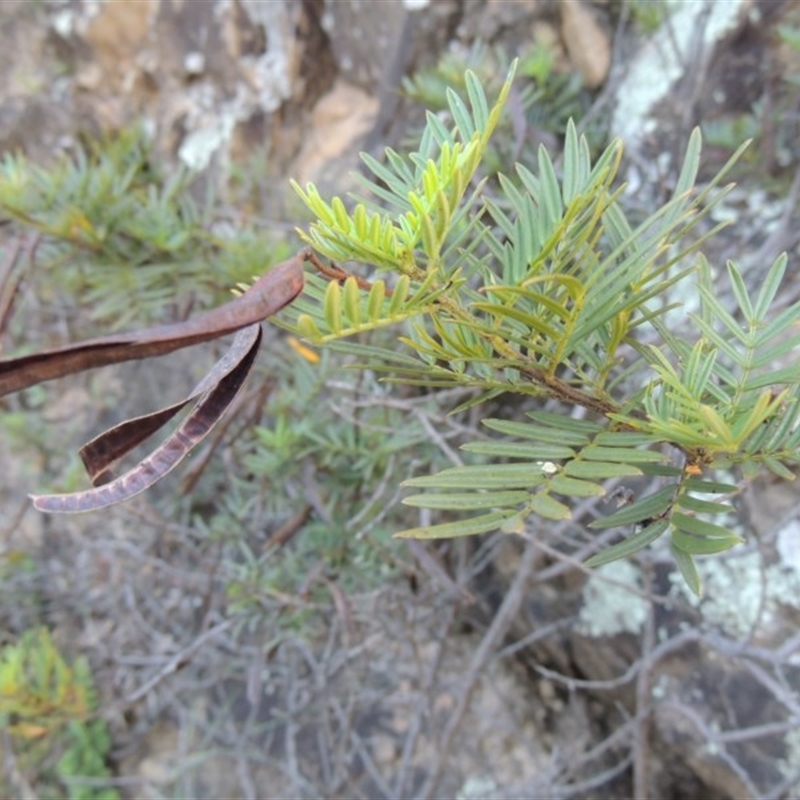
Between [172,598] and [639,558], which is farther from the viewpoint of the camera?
Answer: [172,598]

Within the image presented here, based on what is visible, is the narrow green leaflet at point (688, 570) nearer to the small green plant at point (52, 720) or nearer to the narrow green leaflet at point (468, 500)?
the narrow green leaflet at point (468, 500)

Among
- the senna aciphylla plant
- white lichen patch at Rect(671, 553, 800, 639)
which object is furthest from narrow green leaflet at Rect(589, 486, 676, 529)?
white lichen patch at Rect(671, 553, 800, 639)

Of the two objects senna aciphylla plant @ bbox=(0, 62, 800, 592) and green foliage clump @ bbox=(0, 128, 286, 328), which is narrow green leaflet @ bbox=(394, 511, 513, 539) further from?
green foliage clump @ bbox=(0, 128, 286, 328)

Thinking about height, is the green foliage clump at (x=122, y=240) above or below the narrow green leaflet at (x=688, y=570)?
below

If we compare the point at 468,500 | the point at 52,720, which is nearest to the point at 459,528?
the point at 468,500

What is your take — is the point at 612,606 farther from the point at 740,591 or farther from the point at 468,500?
the point at 468,500

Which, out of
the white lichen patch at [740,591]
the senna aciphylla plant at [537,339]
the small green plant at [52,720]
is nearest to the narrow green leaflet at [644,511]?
the senna aciphylla plant at [537,339]

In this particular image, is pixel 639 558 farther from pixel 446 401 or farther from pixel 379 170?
pixel 379 170

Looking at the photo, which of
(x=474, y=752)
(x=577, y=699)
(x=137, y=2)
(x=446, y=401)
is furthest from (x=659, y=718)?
(x=137, y=2)
